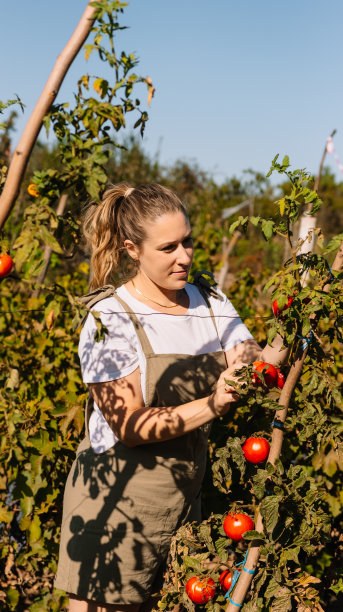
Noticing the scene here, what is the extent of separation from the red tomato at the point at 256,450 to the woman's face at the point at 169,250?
0.52 metres

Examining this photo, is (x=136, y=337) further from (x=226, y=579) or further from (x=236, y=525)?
(x=226, y=579)

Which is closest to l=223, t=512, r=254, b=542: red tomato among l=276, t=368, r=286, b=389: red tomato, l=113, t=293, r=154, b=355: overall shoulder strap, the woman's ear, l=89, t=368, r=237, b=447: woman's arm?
l=89, t=368, r=237, b=447: woman's arm

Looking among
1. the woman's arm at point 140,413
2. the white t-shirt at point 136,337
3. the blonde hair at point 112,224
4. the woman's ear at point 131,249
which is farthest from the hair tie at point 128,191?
the woman's arm at point 140,413

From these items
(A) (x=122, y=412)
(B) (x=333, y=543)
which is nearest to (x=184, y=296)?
(A) (x=122, y=412)

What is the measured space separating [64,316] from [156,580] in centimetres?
177

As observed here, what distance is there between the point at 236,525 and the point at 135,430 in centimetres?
35

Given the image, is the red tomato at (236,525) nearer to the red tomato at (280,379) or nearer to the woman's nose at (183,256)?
the red tomato at (280,379)

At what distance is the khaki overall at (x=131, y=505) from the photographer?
67.4 inches

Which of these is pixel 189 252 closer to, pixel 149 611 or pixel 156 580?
pixel 156 580

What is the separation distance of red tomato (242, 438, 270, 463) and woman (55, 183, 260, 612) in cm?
23

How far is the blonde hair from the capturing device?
1850mm

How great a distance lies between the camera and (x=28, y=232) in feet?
3.77

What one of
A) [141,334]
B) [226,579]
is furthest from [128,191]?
[226,579]

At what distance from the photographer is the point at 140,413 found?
1.59 meters
